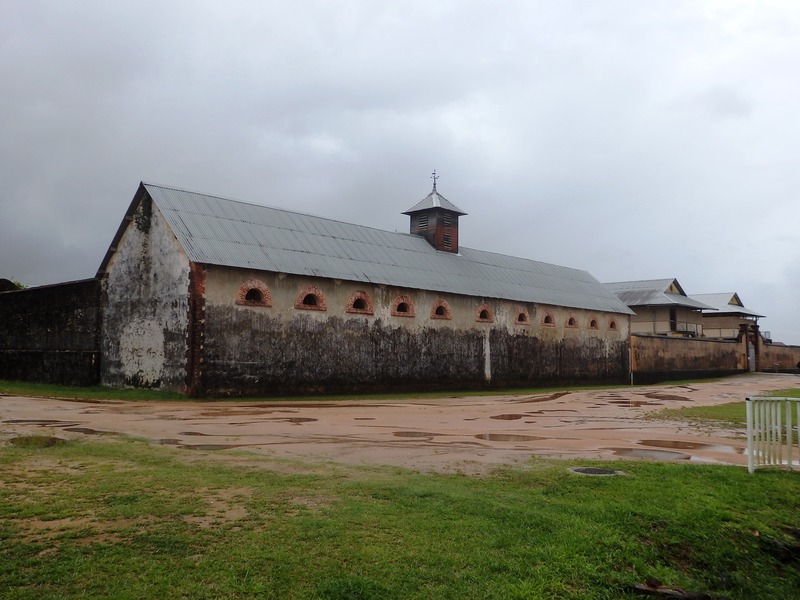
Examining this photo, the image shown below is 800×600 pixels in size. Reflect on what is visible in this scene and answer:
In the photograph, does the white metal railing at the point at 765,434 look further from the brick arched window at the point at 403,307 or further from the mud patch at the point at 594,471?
the brick arched window at the point at 403,307

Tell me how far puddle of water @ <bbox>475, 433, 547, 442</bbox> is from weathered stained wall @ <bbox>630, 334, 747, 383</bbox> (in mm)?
27291

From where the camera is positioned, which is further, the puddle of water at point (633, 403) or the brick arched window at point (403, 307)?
the brick arched window at point (403, 307)

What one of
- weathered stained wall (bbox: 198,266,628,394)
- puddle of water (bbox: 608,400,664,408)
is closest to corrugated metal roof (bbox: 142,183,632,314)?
weathered stained wall (bbox: 198,266,628,394)

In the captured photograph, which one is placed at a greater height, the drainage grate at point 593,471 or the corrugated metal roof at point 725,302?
the corrugated metal roof at point 725,302

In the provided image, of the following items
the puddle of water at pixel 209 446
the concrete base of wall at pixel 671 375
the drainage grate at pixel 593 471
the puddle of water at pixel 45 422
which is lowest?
the concrete base of wall at pixel 671 375

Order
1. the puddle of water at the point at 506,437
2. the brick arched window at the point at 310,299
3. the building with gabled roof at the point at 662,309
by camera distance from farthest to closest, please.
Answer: the building with gabled roof at the point at 662,309
the brick arched window at the point at 310,299
the puddle of water at the point at 506,437

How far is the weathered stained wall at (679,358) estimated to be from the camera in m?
37.5

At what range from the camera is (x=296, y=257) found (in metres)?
22.5

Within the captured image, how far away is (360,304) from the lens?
24.0 metres

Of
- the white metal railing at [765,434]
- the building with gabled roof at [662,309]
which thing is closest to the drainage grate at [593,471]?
the white metal railing at [765,434]

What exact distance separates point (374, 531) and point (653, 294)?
4664 centimetres

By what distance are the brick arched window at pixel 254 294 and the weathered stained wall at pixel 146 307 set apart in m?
1.68

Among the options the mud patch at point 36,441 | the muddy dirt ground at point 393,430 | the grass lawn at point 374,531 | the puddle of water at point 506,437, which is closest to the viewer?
the grass lawn at point 374,531

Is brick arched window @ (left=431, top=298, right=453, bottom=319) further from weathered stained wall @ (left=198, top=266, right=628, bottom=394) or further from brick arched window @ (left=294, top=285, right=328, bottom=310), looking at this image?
brick arched window @ (left=294, top=285, right=328, bottom=310)
